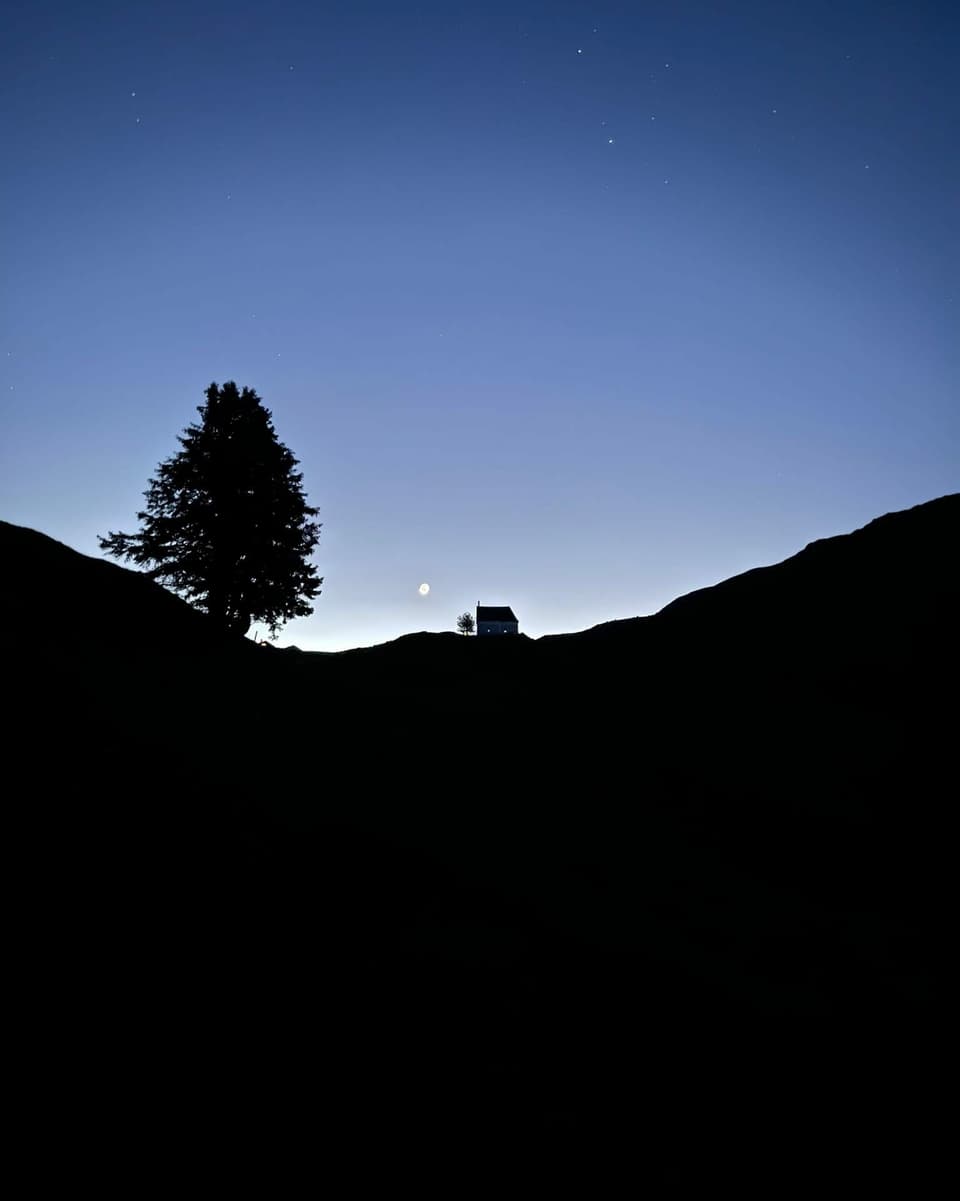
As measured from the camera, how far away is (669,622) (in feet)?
46.6

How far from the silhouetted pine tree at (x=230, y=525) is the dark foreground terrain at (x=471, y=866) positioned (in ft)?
33.2

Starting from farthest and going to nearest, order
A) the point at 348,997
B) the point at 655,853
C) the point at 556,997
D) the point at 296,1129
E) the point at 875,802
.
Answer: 1. the point at 875,802
2. the point at 655,853
3. the point at 556,997
4. the point at 348,997
5. the point at 296,1129

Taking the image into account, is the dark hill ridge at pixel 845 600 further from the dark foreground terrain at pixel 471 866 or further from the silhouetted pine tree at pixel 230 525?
the silhouetted pine tree at pixel 230 525

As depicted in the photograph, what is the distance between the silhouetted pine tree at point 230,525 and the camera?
73.7ft

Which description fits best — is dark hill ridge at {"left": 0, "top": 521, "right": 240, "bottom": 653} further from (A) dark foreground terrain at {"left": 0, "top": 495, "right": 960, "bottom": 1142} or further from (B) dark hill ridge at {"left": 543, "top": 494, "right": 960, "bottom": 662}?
(B) dark hill ridge at {"left": 543, "top": 494, "right": 960, "bottom": 662}

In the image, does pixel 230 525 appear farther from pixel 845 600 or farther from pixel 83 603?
pixel 845 600

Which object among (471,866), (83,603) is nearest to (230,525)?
(83,603)

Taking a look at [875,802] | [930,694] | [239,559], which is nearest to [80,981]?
[875,802]

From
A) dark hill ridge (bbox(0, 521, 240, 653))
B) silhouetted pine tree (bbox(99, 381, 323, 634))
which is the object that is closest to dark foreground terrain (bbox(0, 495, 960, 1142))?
dark hill ridge (bbox(0, 521, 240, 653))

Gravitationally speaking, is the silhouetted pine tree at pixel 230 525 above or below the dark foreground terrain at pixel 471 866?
above

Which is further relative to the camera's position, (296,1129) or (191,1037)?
(191,1037)

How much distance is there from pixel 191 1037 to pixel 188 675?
7.57 meters

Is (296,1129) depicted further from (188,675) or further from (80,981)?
(188,675)

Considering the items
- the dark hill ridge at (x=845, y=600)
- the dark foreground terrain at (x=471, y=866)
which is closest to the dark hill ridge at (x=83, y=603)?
the dark foreground terrain at (x=471, y=866)
